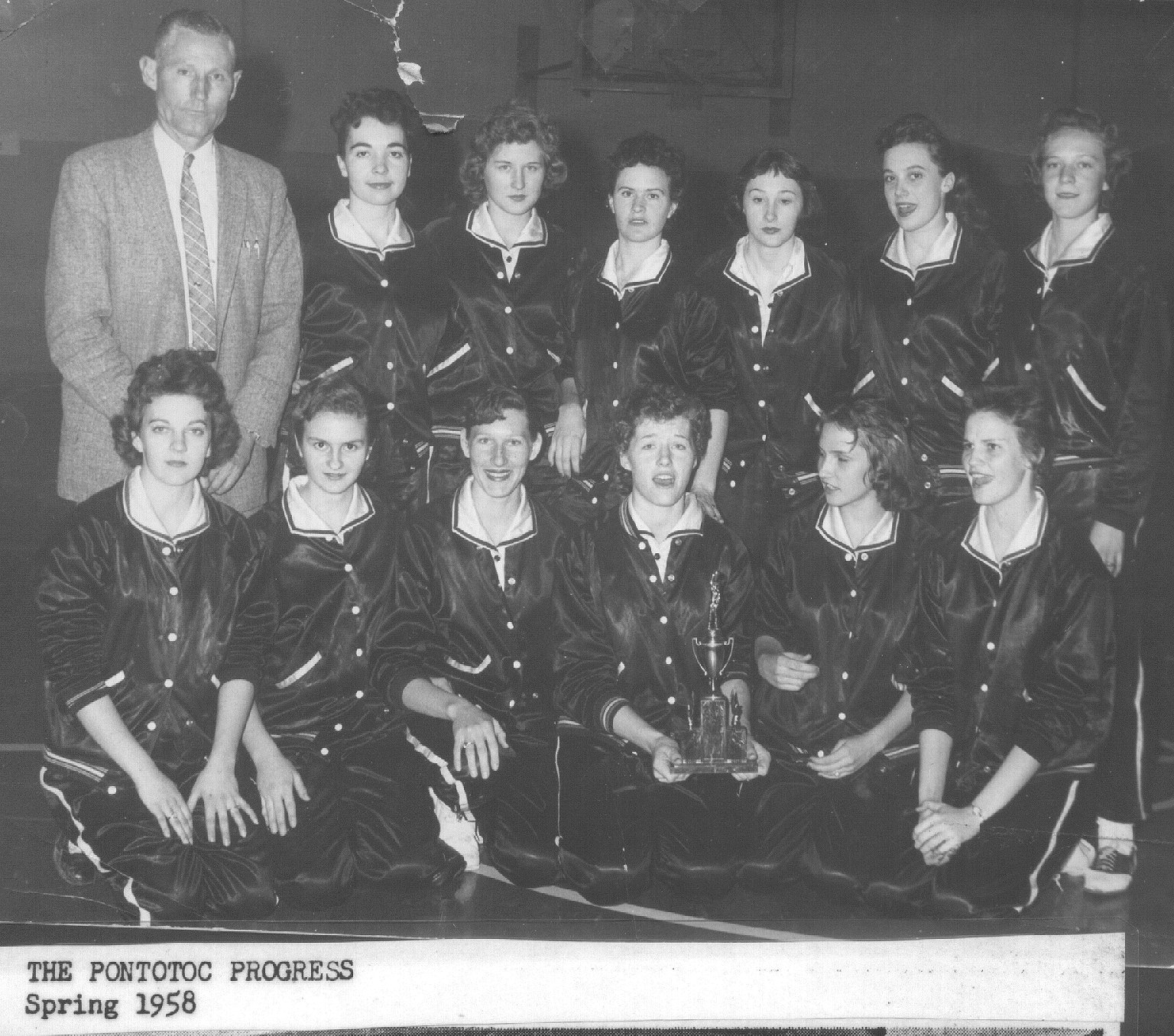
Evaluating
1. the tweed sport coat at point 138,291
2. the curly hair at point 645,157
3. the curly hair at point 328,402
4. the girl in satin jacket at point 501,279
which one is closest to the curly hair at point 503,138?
the girl in satin jacket at point 501,279

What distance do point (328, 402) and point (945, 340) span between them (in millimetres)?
1525

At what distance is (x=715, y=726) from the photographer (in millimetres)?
3201

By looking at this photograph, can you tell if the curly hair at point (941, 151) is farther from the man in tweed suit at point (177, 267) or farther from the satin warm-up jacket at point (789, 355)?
the man in tweed suit at point (177, 267)

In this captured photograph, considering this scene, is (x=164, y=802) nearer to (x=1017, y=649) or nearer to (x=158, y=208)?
(x=158, y=208)

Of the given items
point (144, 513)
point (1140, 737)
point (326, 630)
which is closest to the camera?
point (144, 513)

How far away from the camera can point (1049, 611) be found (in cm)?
326

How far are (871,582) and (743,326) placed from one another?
71cm

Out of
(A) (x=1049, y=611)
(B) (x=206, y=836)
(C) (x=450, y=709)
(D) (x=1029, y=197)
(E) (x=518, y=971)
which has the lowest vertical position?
(E) (x=518, y=971)

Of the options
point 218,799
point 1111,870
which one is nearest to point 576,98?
point 218,799

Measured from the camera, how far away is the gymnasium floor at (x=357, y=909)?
10.5 feet

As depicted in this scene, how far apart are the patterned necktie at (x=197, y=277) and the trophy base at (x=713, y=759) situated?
1.49 meters

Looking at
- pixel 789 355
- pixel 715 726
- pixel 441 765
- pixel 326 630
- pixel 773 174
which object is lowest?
pixel 441 765

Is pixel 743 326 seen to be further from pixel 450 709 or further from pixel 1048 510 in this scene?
pixel 450 709

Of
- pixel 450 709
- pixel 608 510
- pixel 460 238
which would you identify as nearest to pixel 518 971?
pixel 450 709
